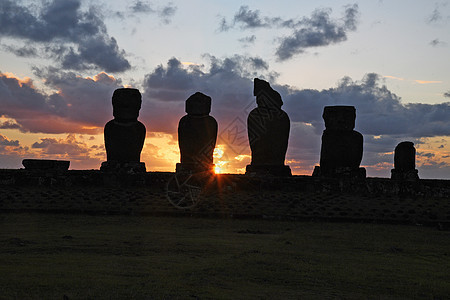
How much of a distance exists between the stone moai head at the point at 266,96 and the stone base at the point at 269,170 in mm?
2502

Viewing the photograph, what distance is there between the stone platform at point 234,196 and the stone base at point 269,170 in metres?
2.15

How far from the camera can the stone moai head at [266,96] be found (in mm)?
20516

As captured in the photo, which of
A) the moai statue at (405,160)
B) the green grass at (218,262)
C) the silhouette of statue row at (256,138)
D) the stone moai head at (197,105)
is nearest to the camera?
the green grass at (218,262)

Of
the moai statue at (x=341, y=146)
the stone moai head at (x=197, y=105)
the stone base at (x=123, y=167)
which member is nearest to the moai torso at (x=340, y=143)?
the moai statue at (x=341, y=146)

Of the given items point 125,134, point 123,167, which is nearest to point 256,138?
point 125,134

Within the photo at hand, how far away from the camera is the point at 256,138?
20000mm

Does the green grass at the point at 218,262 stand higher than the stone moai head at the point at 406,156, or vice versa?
the stone moai head at the point at 406,156

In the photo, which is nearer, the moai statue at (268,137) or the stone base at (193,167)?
the moai statue at (268,137)

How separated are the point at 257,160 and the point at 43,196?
26.5ft

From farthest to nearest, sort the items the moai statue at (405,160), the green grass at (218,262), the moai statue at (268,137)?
the moai statue at (405,160) → the moai statue at (268,137) → the green grass at (218,262)

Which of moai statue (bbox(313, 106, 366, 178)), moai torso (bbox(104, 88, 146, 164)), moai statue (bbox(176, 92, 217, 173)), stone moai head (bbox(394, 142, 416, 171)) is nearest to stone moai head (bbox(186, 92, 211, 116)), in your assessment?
moai statue (bbox(176, 92, 217, 173))

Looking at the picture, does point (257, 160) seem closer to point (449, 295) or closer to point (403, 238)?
point (403, 238)

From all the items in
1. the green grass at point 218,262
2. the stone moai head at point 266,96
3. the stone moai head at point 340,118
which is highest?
the stone moai head at point 266,96

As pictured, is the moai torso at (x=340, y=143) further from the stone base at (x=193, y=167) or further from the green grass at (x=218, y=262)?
the green grass at (x=218, y=262)
